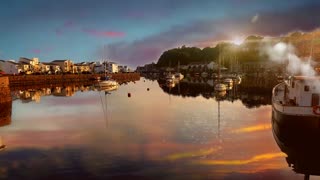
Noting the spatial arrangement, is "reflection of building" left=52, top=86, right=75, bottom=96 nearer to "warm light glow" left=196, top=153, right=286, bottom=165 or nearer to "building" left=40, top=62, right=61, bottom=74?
"warm light glow" left=196, top=153, right=286, bottom=165

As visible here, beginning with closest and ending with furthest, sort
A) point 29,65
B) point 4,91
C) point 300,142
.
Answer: point 300,142, point 4,91, point 29,65

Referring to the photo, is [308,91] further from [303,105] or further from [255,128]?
[255,128]

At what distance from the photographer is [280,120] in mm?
32125

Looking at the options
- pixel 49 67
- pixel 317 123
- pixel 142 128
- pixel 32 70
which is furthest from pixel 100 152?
pixel 49 67

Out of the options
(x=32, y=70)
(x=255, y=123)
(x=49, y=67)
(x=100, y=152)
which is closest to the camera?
(x=100, y=152)

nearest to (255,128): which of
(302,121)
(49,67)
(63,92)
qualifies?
(302,121)

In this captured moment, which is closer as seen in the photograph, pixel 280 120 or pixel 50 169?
pixel 50 169

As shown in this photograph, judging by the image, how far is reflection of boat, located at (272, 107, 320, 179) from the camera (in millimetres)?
24031

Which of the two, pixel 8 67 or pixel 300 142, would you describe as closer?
pixel 300 142

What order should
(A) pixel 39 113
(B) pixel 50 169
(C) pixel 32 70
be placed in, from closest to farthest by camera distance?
(B) pixel 50 169
(A) pixel 39 113
(C) pixel 32 70

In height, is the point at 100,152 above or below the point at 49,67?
below

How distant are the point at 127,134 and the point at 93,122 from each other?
10.7 m

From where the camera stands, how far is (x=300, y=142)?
29.0 meters

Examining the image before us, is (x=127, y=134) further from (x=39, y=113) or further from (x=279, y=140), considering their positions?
(x=39, y=113)
